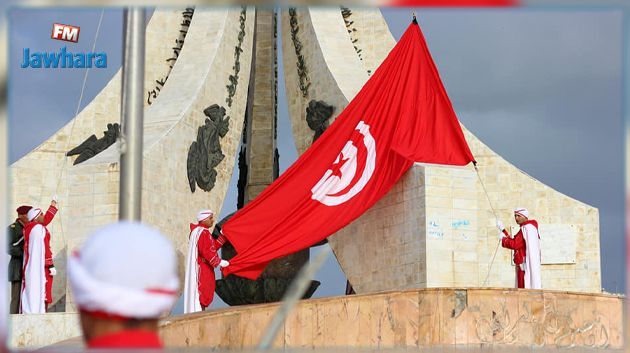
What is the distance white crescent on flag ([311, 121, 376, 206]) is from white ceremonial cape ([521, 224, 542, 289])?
142cm

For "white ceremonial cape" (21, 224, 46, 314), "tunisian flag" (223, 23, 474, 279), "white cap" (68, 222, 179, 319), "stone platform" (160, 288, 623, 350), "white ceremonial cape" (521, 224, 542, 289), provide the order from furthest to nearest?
"tunisian flag" (223, 23, 474, 279) → "white ceremonial cape" (521, 224, 542, 289) → "white ceremonial cape" (21, 224, 46, 314) → "stone platform" (160, 288, 623, 350) → "white cap" (68, 222, 179, 319)

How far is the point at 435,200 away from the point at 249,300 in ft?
11.8

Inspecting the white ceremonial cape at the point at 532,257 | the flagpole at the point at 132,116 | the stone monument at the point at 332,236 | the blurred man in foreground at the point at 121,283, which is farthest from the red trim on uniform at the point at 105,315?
the white ceremonial cape at the point at 532,257

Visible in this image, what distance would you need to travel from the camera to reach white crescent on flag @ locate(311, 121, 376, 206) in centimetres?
1011

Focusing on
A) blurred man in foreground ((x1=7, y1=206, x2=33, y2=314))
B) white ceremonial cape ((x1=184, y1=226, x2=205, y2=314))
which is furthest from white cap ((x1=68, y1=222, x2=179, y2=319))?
blurred man in foreground ((x1=7, y1=206, x2=33, y2=314))

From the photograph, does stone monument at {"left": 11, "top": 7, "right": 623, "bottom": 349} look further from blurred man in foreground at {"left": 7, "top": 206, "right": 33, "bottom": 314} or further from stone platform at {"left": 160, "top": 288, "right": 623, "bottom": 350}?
blurred man in foreground at {"left": 7, "top": 206, "right": 33, "bottom": 314}

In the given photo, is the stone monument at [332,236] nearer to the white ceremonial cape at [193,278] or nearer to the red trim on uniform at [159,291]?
the white ceremonial cape at [193,278]

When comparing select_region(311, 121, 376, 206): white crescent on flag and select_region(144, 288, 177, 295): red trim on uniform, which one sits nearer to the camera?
select_region(144, 288, 177, 295): red trim on uniform

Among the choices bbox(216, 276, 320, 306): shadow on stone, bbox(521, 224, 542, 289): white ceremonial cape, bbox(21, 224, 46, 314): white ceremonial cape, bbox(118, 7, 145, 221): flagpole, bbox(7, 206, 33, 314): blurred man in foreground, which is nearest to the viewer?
bbox(118, 7, 145, 221): flagpole

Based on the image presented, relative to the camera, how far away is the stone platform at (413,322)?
7.27 metres

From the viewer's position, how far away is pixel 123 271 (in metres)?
1.43

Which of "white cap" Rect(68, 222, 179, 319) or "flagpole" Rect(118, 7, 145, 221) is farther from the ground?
"flagpole" Rect(118, 7, 145, 221)

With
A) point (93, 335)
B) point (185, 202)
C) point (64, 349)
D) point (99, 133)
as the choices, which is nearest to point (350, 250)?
point (185, 202)

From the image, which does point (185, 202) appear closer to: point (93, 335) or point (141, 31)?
point (141, 31)
